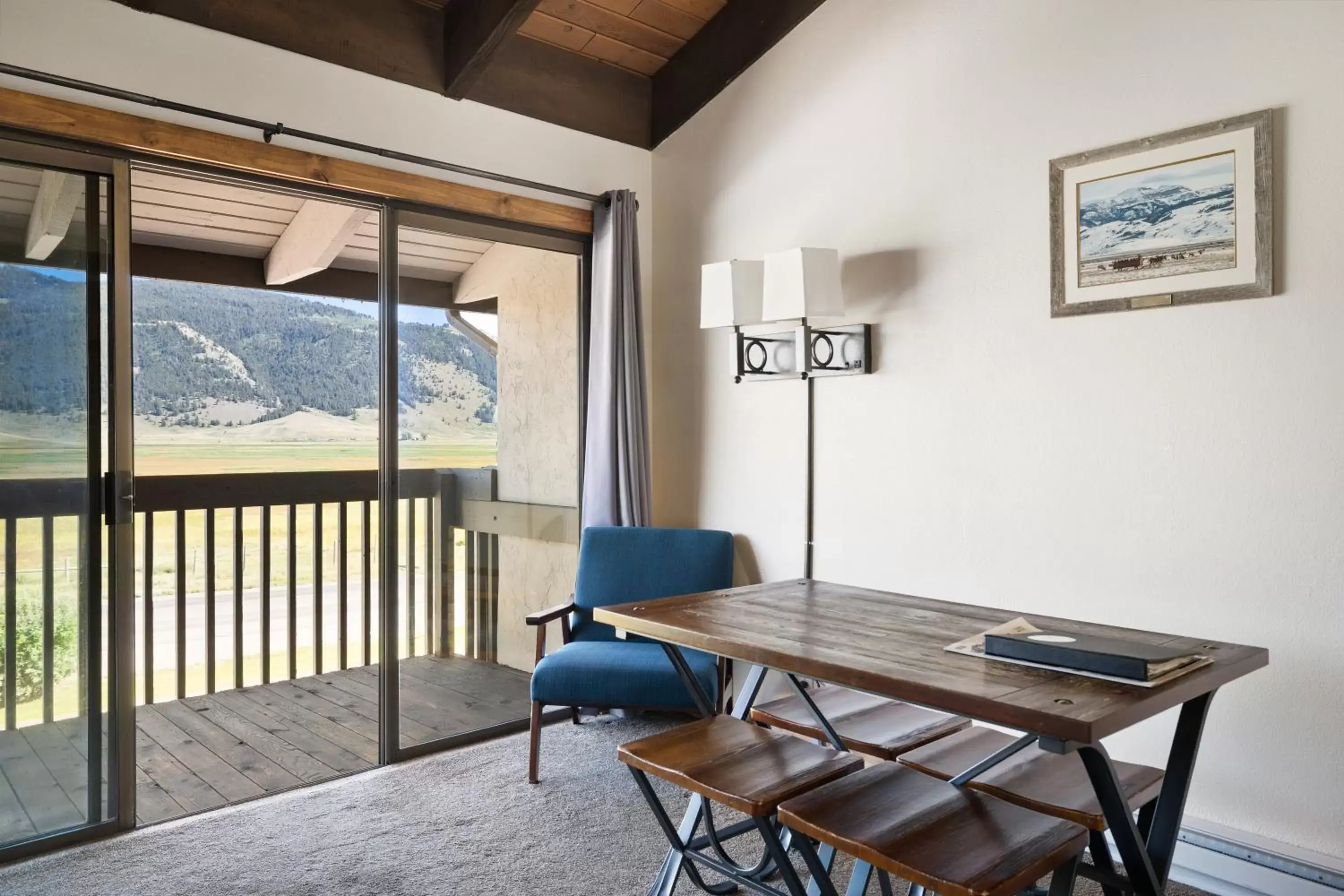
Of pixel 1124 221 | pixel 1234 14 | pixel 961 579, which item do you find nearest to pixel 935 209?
pixel 1124 221

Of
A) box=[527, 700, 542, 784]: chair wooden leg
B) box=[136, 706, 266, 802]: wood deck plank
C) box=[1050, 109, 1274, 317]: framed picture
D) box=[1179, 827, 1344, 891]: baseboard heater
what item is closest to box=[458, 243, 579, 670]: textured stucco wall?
box=[527, 700, 542, 784]: chair wooden leg

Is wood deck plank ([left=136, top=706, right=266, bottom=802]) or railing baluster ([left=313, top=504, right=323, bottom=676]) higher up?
railing baluster ([left=313, top=504, right=323, bottom=676])

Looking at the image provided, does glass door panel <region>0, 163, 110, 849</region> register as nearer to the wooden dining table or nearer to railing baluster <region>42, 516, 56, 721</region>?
railing baluster <region>42, 516, 56, 721</region>

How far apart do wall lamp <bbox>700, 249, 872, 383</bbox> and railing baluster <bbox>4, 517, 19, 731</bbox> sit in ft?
7.37

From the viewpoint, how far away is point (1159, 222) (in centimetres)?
249

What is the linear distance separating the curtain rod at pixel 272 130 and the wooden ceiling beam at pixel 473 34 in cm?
28

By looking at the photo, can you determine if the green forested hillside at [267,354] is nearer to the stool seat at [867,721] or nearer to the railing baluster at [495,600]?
the railing baluster at [495,600]

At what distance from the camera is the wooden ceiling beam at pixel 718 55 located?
349cm

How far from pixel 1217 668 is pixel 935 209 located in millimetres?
1721

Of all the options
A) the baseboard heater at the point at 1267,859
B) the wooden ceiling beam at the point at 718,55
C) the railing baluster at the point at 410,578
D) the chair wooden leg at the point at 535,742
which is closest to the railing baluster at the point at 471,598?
the railing baluster at the point at 410,578

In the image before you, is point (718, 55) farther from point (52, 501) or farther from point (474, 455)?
point (52, 501)

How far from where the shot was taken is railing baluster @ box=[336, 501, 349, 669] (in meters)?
4.15

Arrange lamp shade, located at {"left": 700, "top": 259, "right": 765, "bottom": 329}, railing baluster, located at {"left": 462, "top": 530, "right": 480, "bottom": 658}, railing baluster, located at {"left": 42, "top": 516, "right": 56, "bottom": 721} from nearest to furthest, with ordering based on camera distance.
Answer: railing baluster, located at {"left": 42, "top": 516, "right": 56, "bottom": 721} < lamp shade, located at {"left": 700, "top": 259, "right": 765, "bottom": 329} < railing baluster, located at {"left": 462, "top": 530, "right": 480, "bottom": 658}

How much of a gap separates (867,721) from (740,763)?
468 millimetres
